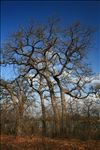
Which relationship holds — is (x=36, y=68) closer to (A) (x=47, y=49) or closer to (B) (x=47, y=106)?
(A) (x=47, y=49)

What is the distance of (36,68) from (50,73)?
5.46 ft

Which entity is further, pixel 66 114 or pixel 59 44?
pixel 59 44

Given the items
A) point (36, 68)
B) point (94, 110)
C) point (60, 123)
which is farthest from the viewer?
point (36, 68)

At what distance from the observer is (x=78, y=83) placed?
30250 mm

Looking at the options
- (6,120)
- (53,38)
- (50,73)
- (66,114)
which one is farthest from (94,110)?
(6,120)

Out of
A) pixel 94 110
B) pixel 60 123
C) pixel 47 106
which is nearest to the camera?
pixel 94 110

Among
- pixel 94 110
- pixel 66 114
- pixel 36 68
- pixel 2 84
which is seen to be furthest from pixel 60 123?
pixel 2 84

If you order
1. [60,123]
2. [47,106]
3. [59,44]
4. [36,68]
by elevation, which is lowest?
[60,123]

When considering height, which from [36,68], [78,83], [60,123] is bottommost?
[60,123]

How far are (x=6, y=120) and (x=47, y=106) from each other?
516 cm

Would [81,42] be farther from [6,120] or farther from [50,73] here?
[6,120]

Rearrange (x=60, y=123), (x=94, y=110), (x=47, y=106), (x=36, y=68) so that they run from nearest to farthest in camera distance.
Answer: (x=94, y=110), (x=60, y=123), (x=36, y=68), (x=47, y=106)

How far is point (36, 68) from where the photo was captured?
30.9 metres

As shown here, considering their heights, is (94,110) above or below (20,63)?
below
